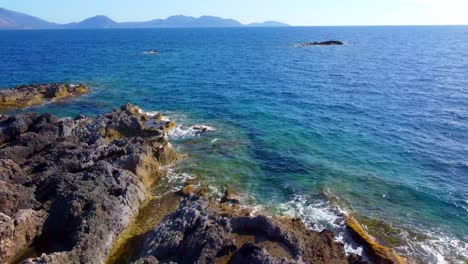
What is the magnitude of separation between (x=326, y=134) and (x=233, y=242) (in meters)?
29.0

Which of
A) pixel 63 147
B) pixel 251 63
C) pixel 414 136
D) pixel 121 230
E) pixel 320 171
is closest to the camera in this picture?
pixel 121 230

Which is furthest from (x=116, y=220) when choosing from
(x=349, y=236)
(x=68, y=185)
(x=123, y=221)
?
(x=349, y=236)

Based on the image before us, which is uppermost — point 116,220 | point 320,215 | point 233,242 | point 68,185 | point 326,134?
point 68,185

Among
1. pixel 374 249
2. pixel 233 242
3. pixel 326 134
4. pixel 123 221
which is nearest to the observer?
pixel 233 242

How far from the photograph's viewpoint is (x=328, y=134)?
47188 mm

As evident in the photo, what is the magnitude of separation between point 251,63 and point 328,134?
7015 cm

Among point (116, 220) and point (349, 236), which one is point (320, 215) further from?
point (116, 220)

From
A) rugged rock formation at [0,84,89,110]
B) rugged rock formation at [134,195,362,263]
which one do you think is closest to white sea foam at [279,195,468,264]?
rugged rock formation at [134,195,362,263]

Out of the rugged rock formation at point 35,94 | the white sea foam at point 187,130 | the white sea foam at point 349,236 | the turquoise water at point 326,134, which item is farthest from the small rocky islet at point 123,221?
the rugged rock formation at point 35,94

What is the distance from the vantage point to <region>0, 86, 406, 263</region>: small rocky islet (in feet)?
70.4

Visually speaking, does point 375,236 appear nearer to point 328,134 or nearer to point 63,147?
point 328,134

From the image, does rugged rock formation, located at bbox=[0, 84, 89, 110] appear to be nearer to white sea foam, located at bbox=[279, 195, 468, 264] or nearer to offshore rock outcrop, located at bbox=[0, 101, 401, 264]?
offshore rock outcrop, located at bbox=[0, 101, 401, 264]

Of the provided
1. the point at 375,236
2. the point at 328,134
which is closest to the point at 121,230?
the point at 375,236

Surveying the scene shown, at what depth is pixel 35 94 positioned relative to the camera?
64.1m
